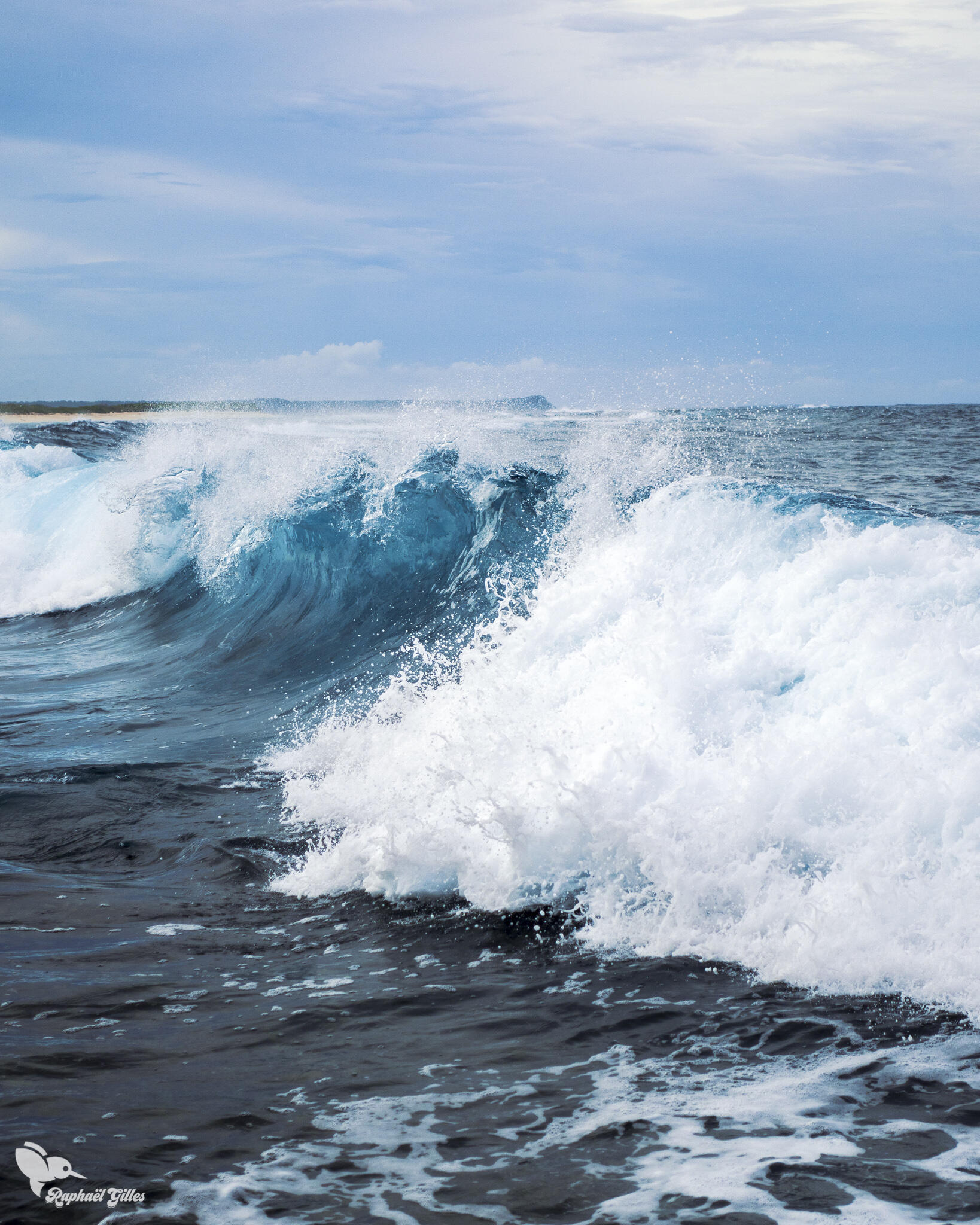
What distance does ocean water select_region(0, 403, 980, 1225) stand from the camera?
8.87 ft

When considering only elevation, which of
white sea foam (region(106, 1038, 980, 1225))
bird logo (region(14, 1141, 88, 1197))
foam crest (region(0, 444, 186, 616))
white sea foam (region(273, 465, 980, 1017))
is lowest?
white sea foam (region(106, 1038, 980, 1225))

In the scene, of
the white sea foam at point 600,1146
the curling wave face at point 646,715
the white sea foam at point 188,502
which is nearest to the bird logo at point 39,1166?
the white sea foam at point 600,1146

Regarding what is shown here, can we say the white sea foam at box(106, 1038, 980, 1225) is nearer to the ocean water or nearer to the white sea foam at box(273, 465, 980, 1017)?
the ocean water

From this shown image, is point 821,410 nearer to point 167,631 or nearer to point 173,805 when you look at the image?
point 167,631

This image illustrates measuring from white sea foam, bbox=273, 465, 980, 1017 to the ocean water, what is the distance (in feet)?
0.06

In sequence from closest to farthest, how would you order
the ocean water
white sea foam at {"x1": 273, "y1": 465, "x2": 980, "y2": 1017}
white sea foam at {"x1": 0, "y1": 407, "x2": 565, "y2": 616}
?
1. the ocean water
2. white sea foam at {"x1": 273, "y1": 465, "x2": 980, "y2": 1017}
3. white sea foam at {"x1": 0, "y1": 407, "x2": 565, "y2": 616}

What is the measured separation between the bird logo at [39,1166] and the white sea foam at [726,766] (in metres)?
2.24

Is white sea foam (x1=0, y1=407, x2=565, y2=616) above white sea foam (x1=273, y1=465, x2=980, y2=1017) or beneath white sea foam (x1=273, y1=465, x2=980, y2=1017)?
above

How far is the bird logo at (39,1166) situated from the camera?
2.55 metres

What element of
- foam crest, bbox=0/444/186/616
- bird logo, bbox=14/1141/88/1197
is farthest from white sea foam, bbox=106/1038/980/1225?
foam crest, bbox=0/444/186/616

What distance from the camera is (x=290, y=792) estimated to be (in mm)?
6262

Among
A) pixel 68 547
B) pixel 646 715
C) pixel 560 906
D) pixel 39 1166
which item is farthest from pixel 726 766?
pixel 68 547

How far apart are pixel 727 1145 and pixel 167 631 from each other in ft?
34.7

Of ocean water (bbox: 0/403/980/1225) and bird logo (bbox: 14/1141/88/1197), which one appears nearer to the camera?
bird logo (bbox: 14/1141/88/1197)
